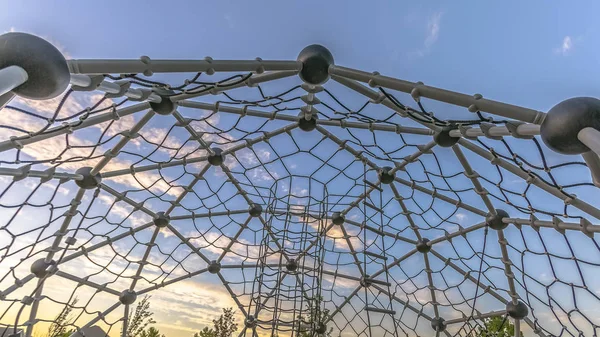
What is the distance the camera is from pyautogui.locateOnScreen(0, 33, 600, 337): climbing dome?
6.10m

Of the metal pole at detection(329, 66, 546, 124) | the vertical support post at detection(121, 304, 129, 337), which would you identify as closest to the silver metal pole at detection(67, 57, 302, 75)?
the metal pole at detection(329, 66, 546, 124)

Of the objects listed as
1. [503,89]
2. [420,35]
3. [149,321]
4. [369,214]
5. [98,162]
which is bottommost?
[149,321]

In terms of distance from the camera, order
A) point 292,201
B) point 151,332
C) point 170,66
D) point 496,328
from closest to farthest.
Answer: point 170,66 → point 292,201 → point 496,328 → point 151,332

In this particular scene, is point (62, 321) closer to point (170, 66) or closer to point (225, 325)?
point (225, 325)

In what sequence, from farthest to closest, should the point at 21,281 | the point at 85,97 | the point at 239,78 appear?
the point at 21,281 < the point at 85,97 < the point at 239,78

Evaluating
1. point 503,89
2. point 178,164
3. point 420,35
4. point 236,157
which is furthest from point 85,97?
point 503,89

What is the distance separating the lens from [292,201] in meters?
10.9

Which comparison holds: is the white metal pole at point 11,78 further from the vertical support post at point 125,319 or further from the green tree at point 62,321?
the vertical support post at point 125,319

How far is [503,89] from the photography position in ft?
25.9

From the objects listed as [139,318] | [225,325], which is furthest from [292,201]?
[139,318]

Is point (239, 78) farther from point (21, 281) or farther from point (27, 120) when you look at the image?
point (21, 281)

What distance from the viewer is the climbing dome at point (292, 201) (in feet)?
20.0

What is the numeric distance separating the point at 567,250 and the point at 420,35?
16.0 ft

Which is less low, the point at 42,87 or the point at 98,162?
the point at 98,162
